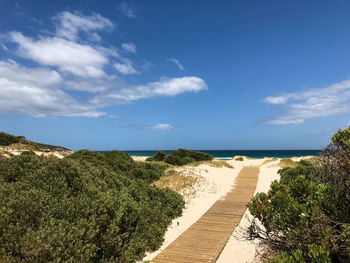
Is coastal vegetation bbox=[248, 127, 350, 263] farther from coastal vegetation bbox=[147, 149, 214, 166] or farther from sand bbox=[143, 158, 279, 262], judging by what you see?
coastal vegetation bbox=[147, 149, 214, 166]

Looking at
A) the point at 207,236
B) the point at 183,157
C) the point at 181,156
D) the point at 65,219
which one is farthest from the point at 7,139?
the point at 207,236

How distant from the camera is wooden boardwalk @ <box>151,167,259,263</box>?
18.2 feet

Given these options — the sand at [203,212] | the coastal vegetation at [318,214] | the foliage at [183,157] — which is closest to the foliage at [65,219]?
the sand at [203,212]

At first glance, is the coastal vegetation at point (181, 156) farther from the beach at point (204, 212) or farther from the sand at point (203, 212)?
the beach at point (204, 212)

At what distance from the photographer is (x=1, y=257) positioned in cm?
381

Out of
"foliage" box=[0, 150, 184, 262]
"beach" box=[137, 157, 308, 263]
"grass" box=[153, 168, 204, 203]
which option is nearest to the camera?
"foliage" box=[0, 150, 184, 262]

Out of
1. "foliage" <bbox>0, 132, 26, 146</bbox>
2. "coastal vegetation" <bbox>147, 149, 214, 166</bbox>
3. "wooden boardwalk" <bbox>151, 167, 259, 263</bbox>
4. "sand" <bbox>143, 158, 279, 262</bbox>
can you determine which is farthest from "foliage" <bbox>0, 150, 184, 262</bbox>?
"foliage" <bbox>0, 132, 26, 146</bbox>

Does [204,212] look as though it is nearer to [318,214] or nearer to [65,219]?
[65,219]

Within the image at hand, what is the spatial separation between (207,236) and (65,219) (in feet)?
13.2

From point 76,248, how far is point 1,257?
118 centimetres

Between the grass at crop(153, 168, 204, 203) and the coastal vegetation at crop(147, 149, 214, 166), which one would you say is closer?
the grass at crop(153, 168, 204, 203)

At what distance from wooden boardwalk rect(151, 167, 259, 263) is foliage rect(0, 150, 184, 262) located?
677 mm

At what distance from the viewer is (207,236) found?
22.2 feet

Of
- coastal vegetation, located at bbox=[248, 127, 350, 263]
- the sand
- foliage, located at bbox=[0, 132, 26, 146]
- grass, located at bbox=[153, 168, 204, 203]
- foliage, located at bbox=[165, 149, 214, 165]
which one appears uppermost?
foliage, located at bbox=[0, 132, 26, 146]
